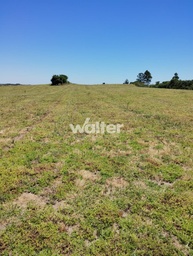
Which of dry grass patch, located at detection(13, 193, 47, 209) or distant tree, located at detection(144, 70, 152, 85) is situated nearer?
dry grass patch, located at detection(13, 193, 47, 209)

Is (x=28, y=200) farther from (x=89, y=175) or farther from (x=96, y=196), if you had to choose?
(x=89, y=175)

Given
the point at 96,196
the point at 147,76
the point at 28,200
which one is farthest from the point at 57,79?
the point at 96,196

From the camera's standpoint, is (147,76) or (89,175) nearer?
(89,175)

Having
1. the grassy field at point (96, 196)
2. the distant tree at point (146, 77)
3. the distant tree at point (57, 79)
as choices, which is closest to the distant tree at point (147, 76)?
the distant tree at point (146, 77)

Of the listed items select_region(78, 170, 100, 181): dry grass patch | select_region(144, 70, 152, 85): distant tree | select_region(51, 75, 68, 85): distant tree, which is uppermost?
select_region(144, 70, 152, 85): distant tree

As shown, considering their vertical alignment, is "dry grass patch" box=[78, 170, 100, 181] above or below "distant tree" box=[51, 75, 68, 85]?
below

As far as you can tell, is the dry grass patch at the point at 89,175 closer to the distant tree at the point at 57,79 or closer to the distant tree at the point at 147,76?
the distant tree at the point at 57,79

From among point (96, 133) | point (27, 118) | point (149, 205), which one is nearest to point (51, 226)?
point (149, 205)

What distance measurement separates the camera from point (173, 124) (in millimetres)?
10391

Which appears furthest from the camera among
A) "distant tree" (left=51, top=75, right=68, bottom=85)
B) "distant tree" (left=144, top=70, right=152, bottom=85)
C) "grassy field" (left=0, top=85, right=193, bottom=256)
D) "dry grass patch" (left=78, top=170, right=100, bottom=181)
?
"distant tree" (left=144, top=70, right=152, bottom=85)

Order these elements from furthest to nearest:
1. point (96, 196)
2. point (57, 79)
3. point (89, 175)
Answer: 1. point (57, 79)
2. point (89, 175)
3. point (96, 196)

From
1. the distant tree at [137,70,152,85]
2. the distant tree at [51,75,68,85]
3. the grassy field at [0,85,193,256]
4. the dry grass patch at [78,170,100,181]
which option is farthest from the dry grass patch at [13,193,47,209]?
the distant tree at [137,70,152,85]

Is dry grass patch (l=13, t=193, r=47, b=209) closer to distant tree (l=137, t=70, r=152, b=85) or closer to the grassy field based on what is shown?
the grassy field

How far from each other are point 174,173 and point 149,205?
5.52 ft
